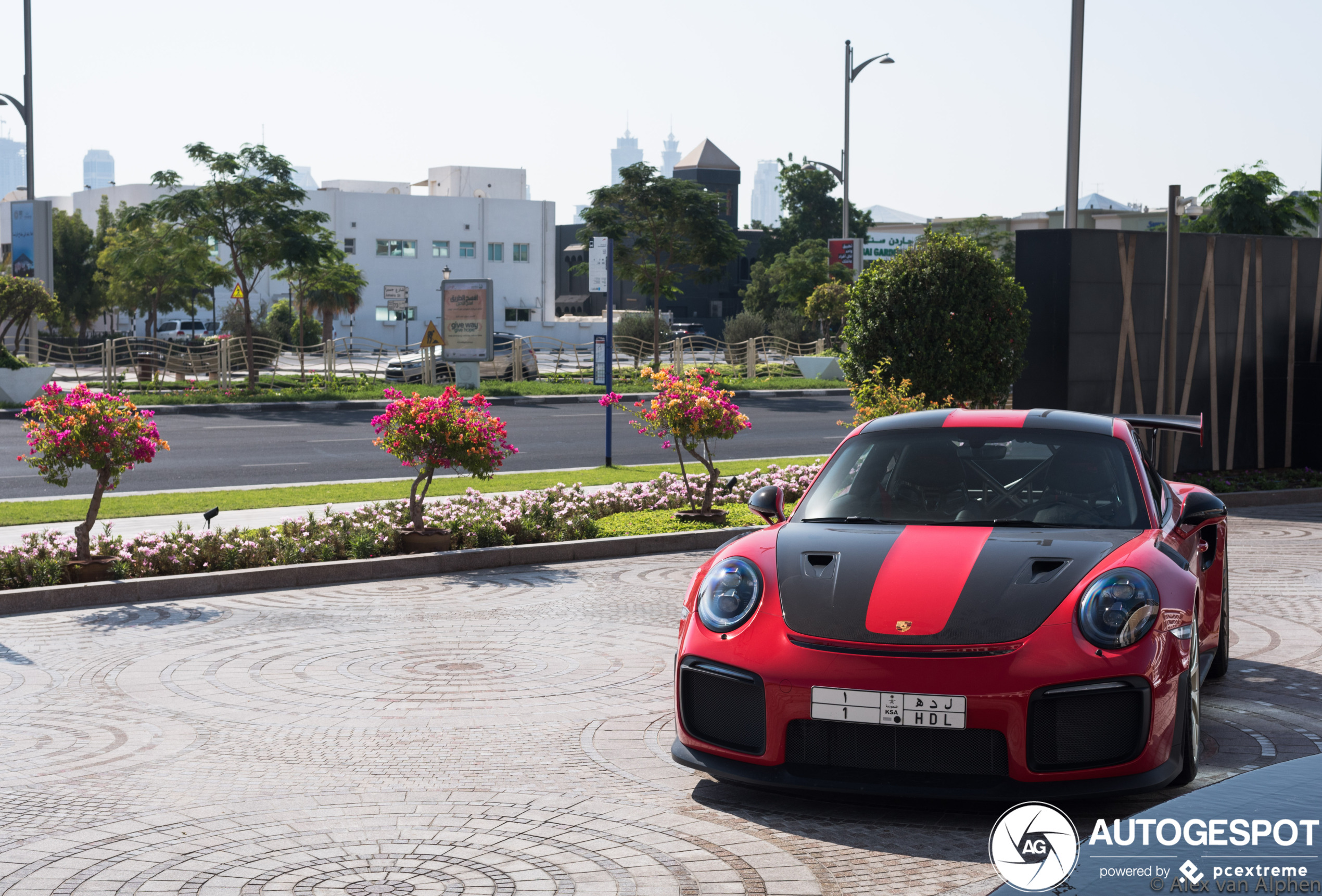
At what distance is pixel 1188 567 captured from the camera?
17.4 ft

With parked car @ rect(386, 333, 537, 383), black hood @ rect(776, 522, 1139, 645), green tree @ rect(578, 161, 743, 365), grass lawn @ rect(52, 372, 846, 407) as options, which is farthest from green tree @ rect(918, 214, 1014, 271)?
black hood @ rect(776, 522, 1139, 645)

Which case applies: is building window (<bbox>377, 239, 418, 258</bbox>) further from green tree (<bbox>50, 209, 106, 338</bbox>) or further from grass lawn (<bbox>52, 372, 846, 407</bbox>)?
grass lawn (<bbox>52, 372, 846, 407</bbox>)

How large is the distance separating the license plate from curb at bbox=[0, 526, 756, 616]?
149 inches

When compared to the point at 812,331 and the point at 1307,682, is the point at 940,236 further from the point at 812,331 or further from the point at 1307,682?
the point at 812,331

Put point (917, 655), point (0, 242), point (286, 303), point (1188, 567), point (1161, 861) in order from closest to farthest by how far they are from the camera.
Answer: point (1161, 861) → point (917, 655) → point (1188, 567) → point (286, 303) → point (0, 242)

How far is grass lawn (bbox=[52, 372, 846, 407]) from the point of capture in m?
31.2

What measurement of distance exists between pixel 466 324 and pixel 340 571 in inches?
1074

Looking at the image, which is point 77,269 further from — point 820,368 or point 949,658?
point 949,658

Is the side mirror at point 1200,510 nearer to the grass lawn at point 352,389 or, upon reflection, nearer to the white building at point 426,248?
the grass lawn at point 352,389

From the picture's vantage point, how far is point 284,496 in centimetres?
1502

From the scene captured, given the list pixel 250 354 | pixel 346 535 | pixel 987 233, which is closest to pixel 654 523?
pixel 346 535

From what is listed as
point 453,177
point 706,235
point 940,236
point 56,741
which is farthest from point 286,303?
point 56,741

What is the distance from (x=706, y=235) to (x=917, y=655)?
127 feet

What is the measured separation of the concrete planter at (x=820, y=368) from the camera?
137 ft
